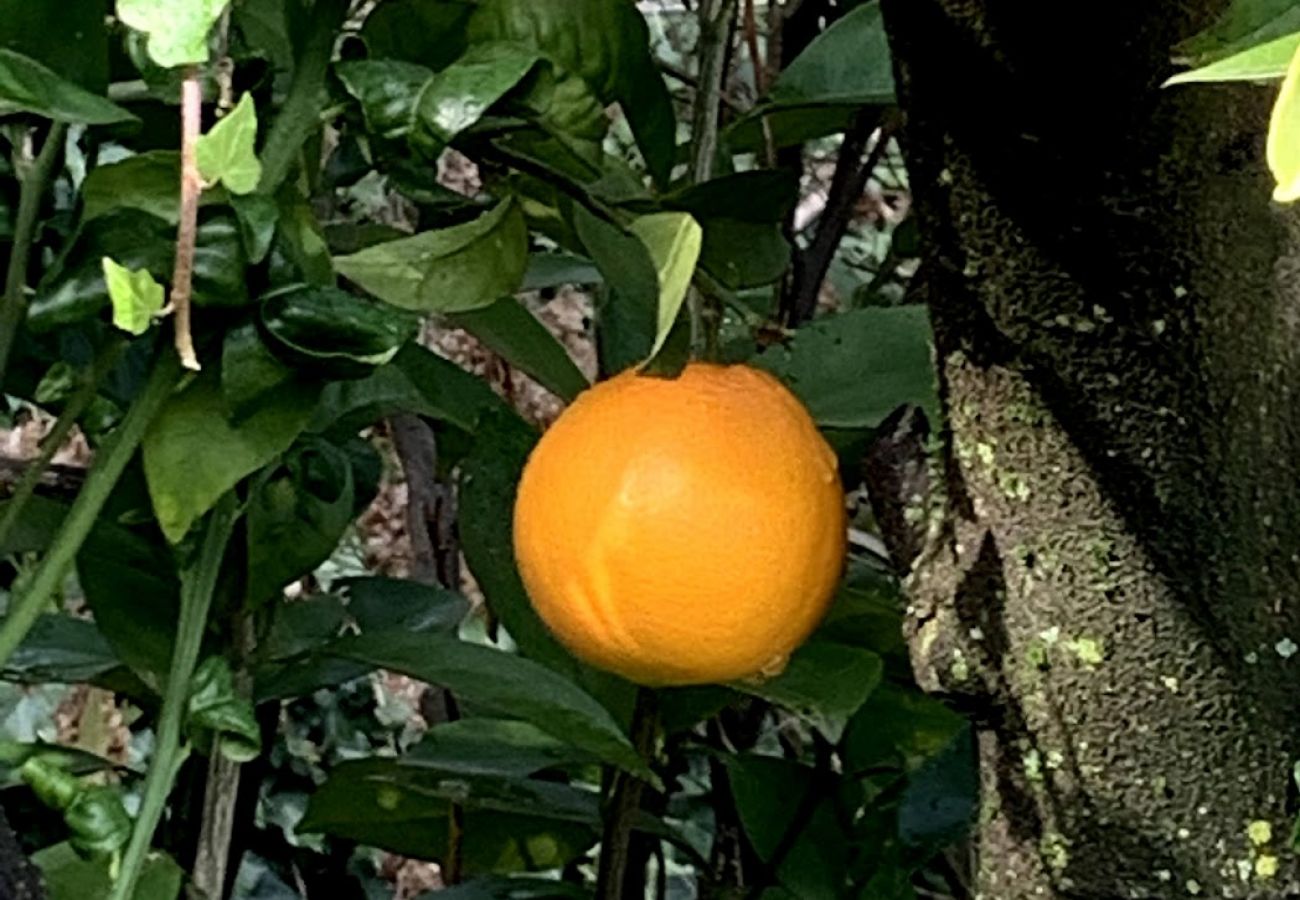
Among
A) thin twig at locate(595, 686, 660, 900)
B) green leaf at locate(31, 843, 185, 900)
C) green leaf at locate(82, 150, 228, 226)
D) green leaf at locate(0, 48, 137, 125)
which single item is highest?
green leaf at locate(0, 48, 137, 125)

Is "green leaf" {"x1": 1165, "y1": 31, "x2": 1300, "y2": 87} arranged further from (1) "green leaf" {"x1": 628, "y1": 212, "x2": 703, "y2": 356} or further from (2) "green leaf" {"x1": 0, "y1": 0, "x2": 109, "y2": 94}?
(2) "green leaf" {"x1": 0, "y1": 0, "x2": 109, "y2": 94}

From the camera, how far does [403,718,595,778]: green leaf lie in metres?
0.75

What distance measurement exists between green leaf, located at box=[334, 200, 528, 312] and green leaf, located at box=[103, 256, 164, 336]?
0.37ft

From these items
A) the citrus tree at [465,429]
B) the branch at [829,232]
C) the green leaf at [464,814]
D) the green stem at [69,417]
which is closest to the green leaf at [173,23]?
the citrus tree at [465,429]

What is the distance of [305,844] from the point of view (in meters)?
1.31

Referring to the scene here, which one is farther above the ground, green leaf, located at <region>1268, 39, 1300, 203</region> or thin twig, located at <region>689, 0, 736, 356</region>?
green leaf, located at <region>1268, 39, 1300, 203</region>

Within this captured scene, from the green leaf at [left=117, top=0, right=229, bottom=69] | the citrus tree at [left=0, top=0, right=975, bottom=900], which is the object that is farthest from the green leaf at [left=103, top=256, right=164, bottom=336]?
the green leaf at [left=117, top=0, right=229, bottom=69]

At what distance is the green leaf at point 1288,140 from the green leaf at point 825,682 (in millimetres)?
472

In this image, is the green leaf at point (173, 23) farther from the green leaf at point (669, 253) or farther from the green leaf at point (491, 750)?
the green leaf at point (491, 750)

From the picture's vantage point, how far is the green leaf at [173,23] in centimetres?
26

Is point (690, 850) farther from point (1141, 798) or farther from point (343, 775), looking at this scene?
point (1141, 798)

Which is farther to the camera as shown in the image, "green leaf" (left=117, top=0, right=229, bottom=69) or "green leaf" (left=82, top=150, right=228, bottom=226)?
"green leaf" (left=82, top=150, right=228, bottom=226)

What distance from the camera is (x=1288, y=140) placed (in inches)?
7.0

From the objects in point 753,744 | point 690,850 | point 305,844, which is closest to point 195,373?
point 690,850
